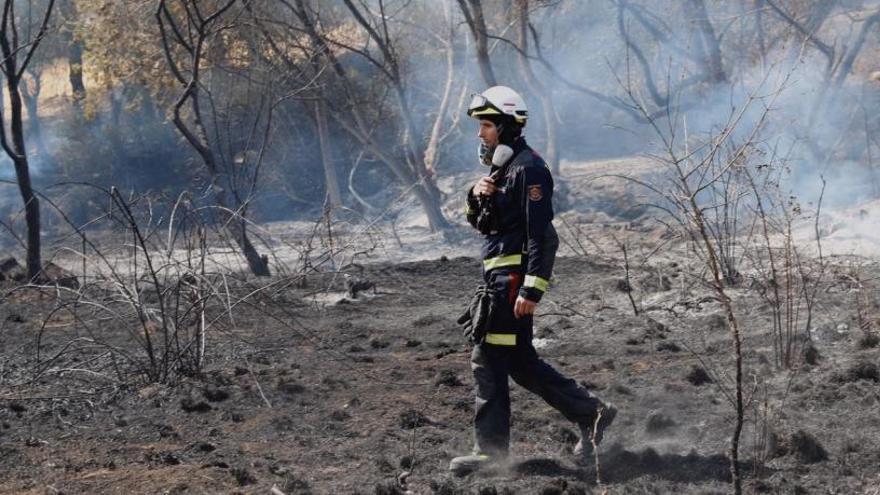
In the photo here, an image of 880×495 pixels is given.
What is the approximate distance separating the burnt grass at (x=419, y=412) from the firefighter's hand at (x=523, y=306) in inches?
29.4

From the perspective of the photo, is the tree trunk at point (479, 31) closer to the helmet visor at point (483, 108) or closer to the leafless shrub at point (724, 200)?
the leafless shrub at point (724, 200)

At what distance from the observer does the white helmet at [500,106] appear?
5117 millimetres

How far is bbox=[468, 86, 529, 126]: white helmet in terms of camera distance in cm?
512

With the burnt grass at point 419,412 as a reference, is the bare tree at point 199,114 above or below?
above

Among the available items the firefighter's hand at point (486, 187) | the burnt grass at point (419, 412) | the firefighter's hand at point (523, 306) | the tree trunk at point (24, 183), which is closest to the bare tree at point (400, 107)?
the tree trunk at point (24, 183)

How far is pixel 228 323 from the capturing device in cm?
895

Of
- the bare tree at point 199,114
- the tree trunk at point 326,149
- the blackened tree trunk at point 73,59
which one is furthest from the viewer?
the blackened tree trunk at point 73,59

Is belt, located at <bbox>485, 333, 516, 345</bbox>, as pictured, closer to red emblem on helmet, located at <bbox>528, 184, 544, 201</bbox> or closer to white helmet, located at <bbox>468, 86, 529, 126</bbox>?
red emblem on helmet, located at <bbox>528, 184, 544, 201</bbox>

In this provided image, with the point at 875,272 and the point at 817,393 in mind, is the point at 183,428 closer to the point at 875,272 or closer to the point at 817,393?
the point at 817,393

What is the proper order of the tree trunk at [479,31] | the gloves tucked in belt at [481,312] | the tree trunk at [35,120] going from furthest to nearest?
the tree trunk at [35,120]
the tree trunk at [479,31]
the gloves tucked in belt at [481,312]

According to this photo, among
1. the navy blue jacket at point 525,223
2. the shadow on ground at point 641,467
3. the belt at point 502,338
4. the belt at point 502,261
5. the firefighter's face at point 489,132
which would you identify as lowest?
the shadow on ground at point 641,467

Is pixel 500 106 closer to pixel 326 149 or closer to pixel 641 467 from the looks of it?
pixel 641 467

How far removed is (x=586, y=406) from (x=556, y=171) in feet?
47.3

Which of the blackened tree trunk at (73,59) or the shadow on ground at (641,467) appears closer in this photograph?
the shadow on ground at (641,467)
